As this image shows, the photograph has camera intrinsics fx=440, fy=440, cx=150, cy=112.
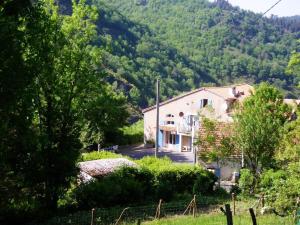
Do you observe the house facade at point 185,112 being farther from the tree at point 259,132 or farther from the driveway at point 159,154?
the tree at point 259,132

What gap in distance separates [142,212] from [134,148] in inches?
1216

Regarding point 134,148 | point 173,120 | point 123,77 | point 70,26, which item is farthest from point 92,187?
point 123,77

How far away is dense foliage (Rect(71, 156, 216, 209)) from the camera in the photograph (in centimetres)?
1753

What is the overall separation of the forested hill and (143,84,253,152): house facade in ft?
119

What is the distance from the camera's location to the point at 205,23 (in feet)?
639

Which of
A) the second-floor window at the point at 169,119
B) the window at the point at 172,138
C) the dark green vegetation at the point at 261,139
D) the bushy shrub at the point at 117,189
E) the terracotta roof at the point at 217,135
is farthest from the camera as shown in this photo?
the second-floor window at the point at 169,119

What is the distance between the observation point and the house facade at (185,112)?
4525 centimetres

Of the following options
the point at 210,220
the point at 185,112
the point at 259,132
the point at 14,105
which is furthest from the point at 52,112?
the point at 185,112

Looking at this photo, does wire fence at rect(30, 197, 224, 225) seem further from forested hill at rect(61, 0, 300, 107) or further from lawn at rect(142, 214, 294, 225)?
forested hill at rect(61, 0, 300, 107)

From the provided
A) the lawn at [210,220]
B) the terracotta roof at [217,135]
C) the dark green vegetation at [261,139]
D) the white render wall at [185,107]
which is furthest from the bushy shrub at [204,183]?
the white render wall at [185,107]

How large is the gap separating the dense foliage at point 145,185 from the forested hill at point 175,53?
6502 cm

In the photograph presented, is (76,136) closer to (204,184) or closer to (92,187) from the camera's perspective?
(92,187)

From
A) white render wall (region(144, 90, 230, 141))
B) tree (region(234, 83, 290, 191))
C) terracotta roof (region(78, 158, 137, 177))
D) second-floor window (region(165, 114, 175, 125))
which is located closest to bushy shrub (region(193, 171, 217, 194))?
tree (region(234, 83, 290, 191))

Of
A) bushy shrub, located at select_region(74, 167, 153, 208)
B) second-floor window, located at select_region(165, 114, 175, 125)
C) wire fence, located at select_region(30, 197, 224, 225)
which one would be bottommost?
wire fence, located at select_region(30, 197, 224, 225)
